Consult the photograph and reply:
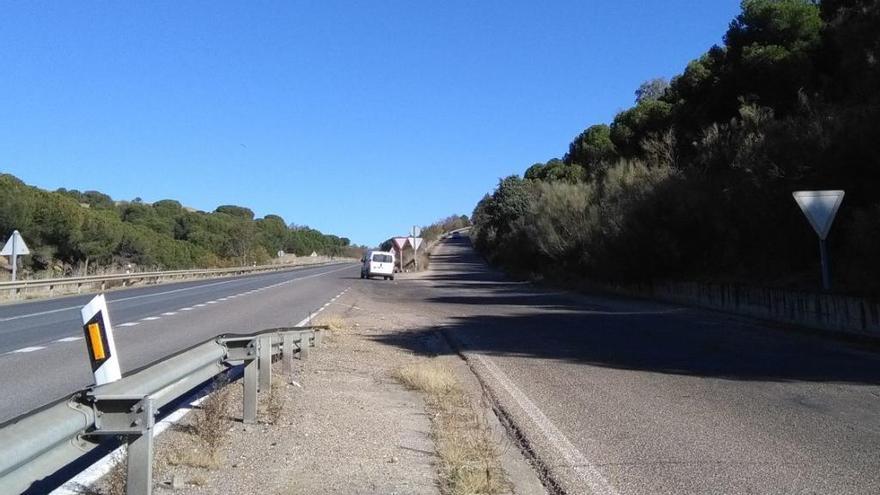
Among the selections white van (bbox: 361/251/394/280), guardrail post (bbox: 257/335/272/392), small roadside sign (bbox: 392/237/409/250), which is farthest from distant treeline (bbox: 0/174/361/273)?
guardrail post (bbox: 257/335/272/392)

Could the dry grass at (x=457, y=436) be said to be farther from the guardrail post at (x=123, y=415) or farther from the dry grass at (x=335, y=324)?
the dry grass at (x=335, y=324)

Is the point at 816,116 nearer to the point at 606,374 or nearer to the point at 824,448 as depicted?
the point at 606,374

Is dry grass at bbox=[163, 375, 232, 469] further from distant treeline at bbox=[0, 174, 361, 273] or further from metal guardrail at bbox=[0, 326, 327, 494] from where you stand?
distant treeline at bbox=[0, 174, 361, 273]

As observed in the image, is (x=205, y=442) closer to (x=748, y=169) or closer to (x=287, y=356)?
(x=287, y=356)

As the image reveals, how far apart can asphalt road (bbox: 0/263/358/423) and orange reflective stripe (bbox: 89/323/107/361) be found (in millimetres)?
4259

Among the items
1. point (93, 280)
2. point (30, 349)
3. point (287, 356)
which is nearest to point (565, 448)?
point (287, 356)

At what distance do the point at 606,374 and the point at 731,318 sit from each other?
11931mm

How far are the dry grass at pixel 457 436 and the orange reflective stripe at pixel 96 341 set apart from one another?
2.66 meters

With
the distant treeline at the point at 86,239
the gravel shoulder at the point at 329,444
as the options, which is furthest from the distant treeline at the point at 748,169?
the distant treeline at the point at 86,239

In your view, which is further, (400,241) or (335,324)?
(400,241)

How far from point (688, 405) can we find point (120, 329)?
15190mm

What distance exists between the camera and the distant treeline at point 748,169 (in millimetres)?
20531

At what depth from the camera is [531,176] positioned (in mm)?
91875

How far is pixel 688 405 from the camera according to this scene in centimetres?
988
